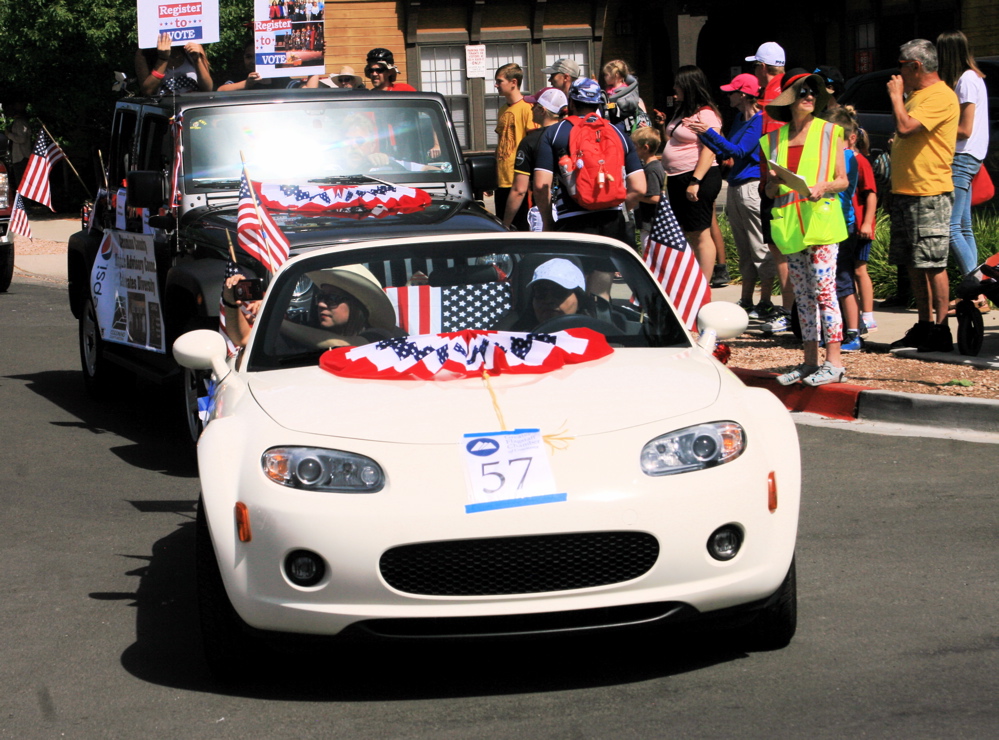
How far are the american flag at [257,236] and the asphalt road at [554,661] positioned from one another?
1369mm

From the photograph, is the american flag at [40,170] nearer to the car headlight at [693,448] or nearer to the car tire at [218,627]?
the car tire at [218,627]

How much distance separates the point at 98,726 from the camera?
427 cm

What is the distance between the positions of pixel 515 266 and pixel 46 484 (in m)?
3.48

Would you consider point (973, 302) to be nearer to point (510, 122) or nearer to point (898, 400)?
point (898, 400)

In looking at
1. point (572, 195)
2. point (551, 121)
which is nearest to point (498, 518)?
point (572, 195)

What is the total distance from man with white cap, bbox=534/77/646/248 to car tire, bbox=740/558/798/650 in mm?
5466

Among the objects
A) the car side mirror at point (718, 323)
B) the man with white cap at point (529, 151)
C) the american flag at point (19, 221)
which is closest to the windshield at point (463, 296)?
the car side mirror at point (718, 323)

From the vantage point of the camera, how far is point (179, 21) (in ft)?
43.1

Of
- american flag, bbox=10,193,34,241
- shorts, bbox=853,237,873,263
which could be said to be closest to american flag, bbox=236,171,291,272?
shorts, bbox=853,237,873,263

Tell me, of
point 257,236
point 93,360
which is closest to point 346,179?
point 257,236

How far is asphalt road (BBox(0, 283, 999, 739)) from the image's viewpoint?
13.7 ft

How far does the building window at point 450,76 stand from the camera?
96.0 feet

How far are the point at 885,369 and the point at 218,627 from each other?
20.3ft

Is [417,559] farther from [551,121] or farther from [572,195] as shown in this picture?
[551,121]
